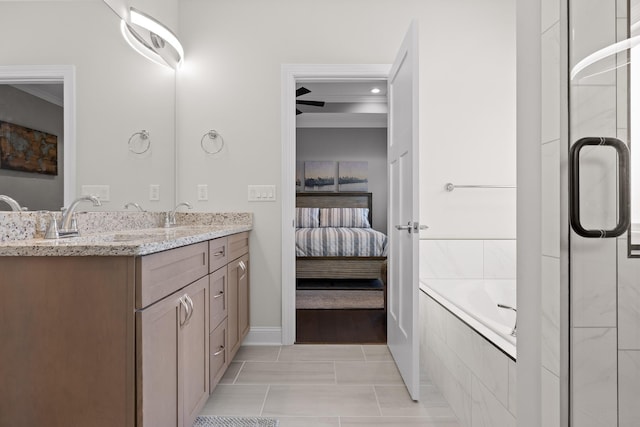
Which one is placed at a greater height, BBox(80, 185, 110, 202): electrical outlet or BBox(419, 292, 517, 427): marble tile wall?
BBox(80, 185, 110, 202): electrical outlet

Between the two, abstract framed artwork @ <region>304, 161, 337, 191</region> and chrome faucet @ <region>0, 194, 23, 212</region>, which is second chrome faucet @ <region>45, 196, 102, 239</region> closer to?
chrome faucet @ <region>0, 194, 23, 212</region>

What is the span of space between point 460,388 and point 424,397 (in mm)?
299

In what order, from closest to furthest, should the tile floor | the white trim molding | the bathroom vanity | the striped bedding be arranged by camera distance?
the bathroom vanity < the white trim molding < the tile floor < the striped bedding

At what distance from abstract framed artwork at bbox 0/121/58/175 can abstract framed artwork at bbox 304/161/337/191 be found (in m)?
5.53

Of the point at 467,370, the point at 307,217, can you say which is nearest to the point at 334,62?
the point at 467,370

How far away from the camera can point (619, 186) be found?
27.0 inches

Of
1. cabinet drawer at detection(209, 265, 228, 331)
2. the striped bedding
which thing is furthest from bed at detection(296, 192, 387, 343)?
cabinet drawer at detection(209, 265, 228, 331)

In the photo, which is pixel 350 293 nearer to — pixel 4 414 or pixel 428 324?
pixel 428 324

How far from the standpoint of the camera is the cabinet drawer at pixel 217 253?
6.07ft

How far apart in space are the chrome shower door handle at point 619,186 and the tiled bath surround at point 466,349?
72cm

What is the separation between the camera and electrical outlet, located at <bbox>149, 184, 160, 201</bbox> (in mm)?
2494

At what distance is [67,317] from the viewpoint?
1.09 metres

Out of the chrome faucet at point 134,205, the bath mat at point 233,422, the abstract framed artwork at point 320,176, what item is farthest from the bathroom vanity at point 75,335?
the abstract framed artwork at point 320,176

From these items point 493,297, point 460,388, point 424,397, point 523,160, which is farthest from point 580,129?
point 493,297
